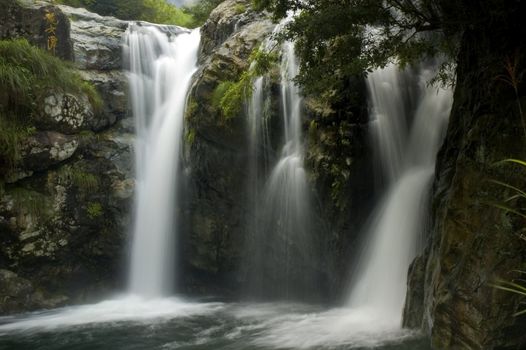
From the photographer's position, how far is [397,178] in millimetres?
7723

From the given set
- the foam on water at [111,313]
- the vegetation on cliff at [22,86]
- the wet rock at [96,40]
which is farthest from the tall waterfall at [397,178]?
the wet rock at [96,40]

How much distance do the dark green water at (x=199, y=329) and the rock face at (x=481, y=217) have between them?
2.68ft

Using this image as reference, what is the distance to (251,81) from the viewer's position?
353 inches

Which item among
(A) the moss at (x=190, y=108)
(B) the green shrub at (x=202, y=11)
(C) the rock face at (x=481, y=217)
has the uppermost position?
(B) the green shrub at (x=202, y=11)

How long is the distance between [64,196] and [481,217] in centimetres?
919

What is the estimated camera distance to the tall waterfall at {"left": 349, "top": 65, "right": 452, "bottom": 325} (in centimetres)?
682

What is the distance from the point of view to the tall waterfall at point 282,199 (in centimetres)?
857

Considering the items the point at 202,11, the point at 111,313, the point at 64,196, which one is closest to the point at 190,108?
the point at 64,196

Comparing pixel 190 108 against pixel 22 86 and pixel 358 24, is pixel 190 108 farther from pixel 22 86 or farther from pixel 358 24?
pixel 358 24

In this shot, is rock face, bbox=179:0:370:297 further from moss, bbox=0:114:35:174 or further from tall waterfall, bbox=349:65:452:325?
moss, bbox=0:114:35:174

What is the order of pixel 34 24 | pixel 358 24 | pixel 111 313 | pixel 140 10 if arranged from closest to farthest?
1. pixel 358 24
2. pixel 111 313
3. pixel 34 24
4. pixel 140 10

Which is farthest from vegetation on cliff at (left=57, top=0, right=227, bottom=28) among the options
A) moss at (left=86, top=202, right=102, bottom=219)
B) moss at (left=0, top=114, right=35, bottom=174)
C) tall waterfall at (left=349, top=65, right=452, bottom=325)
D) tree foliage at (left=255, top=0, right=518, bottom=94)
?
tree foliage at (left=255, top=0, right=518, bottom=94)

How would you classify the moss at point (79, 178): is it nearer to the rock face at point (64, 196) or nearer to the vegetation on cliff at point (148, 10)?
the rock face at point (64, 196)

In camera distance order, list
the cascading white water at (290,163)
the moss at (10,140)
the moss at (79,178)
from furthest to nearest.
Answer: the moss at (79,178) < the moss at (10,140) < the cascading white water at (290,163)
